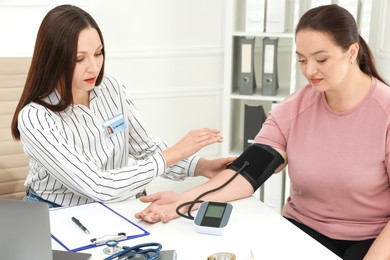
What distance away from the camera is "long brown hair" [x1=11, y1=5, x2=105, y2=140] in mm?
1821

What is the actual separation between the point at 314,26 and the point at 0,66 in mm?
1158

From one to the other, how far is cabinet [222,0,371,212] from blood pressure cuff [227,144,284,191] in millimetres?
1404

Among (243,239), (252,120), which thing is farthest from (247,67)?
(243,239)

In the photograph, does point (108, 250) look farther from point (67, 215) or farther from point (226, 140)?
point (226, 140)

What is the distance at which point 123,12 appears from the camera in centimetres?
352

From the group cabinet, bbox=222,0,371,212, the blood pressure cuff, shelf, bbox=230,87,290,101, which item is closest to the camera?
the blood pressure cuff

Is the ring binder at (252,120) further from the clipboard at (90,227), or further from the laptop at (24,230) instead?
the laptop at (24,230)

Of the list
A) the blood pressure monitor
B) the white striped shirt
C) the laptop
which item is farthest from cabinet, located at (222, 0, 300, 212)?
the laptop

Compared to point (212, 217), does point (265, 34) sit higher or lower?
higher

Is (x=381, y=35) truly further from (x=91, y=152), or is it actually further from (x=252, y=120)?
(x=91, y=152)

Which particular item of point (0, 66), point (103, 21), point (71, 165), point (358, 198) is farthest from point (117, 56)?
point (358, 198)

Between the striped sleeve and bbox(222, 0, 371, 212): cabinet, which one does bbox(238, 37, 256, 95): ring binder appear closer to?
bbox(222, 0, 371, 212): cabinet

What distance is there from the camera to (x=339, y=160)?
1832mm

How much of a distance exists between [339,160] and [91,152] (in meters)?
0.80
